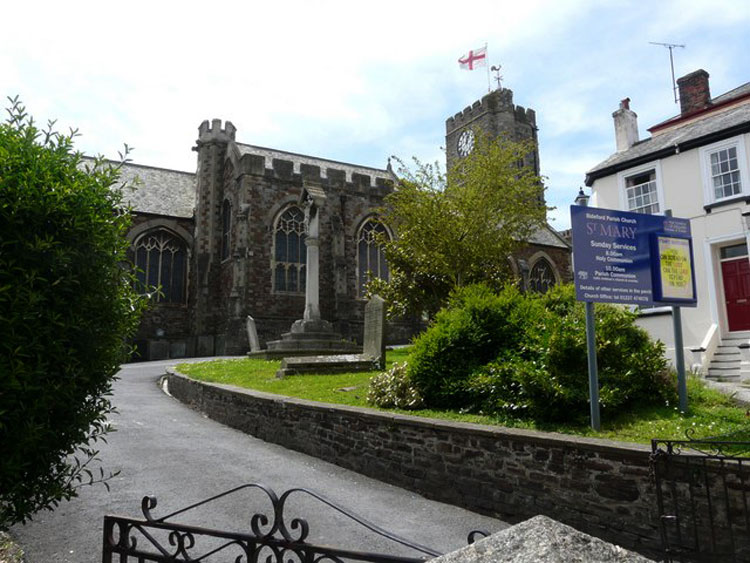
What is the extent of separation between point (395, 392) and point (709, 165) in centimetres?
1107

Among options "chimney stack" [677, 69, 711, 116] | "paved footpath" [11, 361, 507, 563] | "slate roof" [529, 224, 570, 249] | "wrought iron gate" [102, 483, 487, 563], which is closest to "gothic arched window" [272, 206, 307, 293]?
"slate roof" [529, 224, 570, 249]

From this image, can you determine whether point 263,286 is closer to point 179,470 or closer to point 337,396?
point 337,396

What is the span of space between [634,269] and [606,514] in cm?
373

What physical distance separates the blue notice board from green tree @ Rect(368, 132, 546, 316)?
40.5ft

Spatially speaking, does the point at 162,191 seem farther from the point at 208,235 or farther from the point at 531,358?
the point at 531,358

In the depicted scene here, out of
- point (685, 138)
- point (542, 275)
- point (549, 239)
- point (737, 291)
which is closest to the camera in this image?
point (737, 291)

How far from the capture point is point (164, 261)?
1222 inches

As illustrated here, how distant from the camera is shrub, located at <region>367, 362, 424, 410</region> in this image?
29.9ft

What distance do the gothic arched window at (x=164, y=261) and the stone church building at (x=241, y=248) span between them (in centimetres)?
5

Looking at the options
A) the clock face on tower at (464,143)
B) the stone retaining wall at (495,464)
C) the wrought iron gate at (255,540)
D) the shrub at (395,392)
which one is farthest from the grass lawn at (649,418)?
the clock face on tower at (464,143)

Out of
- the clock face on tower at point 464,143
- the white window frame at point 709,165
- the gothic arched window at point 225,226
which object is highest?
the clock face on tower at point 464,143

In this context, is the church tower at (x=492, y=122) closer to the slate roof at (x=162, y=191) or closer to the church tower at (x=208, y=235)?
the church tower at (x=208, y=235)

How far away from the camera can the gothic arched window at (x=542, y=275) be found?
40.3 metres

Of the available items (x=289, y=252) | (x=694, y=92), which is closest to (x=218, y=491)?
(x=694, y=92)
